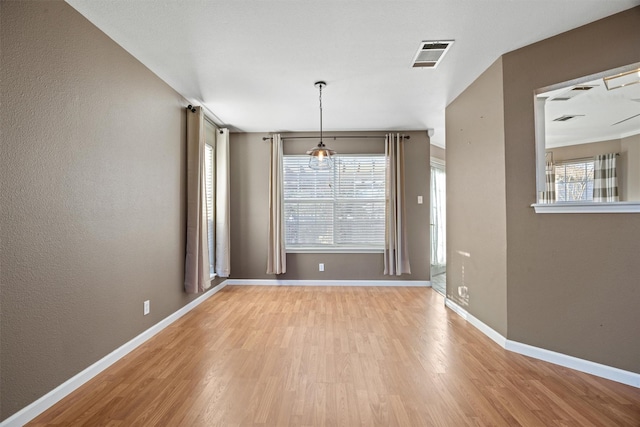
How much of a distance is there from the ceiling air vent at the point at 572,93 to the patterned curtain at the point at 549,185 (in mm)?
501

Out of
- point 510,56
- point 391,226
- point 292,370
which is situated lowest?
point 292,370

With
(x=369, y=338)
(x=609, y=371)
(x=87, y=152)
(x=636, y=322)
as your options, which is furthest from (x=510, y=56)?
(x=87, y=152)

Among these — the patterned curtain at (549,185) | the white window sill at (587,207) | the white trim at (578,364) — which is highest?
the patterned curtain at (549,185)

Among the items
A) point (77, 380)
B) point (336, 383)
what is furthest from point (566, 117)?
point (77, 380)

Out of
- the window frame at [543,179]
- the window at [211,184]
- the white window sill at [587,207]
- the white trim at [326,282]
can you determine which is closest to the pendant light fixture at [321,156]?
the window at [211,184]

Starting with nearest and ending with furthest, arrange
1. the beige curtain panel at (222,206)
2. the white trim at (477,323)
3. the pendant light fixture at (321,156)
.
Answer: the white trim at (477,323) → the pendant light fixture at (321,156) → the beige curtain panel at (222,206)

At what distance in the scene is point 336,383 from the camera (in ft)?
6.88

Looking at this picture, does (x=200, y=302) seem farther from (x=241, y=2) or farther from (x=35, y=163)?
(x=241, y=2)

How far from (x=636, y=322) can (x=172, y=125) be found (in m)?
4.32

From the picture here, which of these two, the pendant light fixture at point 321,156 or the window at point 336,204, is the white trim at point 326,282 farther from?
the pendant light fixture at point 321,156

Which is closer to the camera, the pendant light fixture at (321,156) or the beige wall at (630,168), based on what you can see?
the beige wall at (630,168)

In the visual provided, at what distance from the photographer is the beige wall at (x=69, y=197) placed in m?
1.68

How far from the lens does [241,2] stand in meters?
1.99

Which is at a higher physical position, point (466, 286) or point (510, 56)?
point (510, 56)
